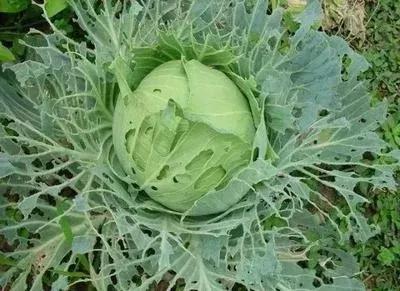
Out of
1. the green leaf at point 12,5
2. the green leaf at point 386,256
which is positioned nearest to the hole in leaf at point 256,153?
the green leaf at point 12,5

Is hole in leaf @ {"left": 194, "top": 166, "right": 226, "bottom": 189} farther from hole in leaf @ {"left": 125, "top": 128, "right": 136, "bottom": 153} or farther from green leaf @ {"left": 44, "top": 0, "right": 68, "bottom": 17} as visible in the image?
green leaf @ {"left": 44, "top": 0, "right": 68, "bottom": 17}

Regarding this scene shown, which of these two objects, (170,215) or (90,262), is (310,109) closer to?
(170,215)

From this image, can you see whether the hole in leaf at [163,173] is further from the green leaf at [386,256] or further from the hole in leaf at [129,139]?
the green leaf at [386,256]

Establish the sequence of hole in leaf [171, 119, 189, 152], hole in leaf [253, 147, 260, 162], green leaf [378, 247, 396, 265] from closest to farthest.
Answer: hole in leaf [171, 119, 189, 152]
hole in leaf [253, 147, 260, 162]
green leaf [378, 247, 396, 265]

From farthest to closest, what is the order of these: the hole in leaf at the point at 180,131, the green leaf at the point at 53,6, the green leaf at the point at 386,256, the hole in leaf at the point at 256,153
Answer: the green leaf at the point at 386,256 < the green leaf at the point at 53,6 < the hole in leaf at the point at 256,153 < the hole in leaf at the point at 180,131

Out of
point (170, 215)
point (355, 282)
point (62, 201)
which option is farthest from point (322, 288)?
point (62, 201)

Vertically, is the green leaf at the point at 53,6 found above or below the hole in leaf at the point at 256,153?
above

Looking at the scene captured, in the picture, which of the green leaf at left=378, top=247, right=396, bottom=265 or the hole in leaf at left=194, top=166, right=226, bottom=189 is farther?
the green leaf at left=378, top=247, right=396, bottom=265

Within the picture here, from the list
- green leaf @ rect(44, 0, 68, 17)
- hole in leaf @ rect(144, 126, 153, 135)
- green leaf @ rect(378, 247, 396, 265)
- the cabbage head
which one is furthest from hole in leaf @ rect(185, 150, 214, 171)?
green leaf @ rect(378, 247, 396, 265)

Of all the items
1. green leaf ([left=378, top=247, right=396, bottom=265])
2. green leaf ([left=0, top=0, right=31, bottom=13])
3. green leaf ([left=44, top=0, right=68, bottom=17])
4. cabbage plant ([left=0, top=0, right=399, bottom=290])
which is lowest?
green leaf ([left=378, top=247, right=396, bottom=265])
